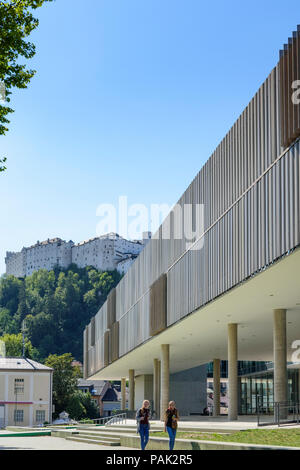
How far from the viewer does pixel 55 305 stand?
178 metres

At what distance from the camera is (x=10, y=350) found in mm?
128625

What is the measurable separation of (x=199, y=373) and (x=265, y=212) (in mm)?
47855

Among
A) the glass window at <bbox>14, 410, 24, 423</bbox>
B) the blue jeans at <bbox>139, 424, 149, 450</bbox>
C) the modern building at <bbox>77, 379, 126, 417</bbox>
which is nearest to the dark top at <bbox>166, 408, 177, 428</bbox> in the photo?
the blue jeans at <bbox>139, 424, 149, 450</bbox>

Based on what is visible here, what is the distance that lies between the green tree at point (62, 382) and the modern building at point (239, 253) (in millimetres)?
43287

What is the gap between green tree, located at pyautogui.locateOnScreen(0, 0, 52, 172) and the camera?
16.1 meters

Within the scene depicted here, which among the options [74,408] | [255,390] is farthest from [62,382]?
[255,390]

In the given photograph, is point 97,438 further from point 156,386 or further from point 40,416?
point 40,416

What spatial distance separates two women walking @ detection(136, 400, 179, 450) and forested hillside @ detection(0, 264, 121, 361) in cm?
14647

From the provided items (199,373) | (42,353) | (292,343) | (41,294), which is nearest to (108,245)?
(41,294)

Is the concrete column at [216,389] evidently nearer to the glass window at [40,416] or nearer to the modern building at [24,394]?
the modern building at [24,394]

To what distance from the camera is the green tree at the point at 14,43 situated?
1606 centimetres

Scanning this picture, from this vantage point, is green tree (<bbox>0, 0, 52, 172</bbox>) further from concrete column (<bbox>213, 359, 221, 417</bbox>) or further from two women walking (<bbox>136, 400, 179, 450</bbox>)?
concrete column (<bbox>213, 359, 221, 417</bbox>)

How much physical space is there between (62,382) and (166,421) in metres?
72.5
